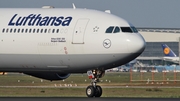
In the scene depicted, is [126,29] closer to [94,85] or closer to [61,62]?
[94,85]

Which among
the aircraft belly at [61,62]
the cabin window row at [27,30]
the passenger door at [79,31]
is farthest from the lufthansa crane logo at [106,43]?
the cabin window row at [27,30]

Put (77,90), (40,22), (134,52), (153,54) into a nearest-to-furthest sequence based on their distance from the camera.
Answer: (134,52) < (40,22) < (77,90) < (153,54)

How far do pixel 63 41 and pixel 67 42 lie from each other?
0.89 feet

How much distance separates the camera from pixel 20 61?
4278 cm

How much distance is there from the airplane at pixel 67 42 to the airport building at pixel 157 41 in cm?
13069

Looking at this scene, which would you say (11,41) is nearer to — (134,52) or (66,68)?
(66,68)

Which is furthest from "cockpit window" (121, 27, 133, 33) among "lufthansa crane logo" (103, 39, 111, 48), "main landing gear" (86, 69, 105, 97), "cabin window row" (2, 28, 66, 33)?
"cabin window row" (2, 28, 66, 33)

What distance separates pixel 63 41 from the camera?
41281 mm

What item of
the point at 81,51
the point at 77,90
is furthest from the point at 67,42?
the point at 77,90

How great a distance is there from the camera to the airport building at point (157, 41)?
179 m

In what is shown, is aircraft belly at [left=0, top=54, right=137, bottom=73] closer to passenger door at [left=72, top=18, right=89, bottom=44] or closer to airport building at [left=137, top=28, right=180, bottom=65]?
passenger door at [left=72, top=18, right=89, bottom=44]

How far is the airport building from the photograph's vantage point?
179 m

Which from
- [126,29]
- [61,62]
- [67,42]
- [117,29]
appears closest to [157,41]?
[61,62]

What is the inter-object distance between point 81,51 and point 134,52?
3.11 metres
